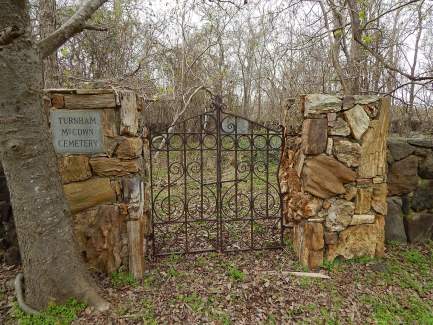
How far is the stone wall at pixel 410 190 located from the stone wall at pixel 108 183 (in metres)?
2.84

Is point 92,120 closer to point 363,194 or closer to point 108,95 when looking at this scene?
point 108,95

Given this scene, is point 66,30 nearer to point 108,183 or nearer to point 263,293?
point 108,183

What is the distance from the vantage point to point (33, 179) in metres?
2.08

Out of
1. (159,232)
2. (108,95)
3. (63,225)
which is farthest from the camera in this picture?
(159,232)

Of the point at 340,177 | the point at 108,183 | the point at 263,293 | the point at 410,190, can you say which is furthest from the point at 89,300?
the point at 410,190

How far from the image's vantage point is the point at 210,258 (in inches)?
131

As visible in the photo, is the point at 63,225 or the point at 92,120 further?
the point at 92,120

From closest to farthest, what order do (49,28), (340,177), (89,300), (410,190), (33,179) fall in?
(33,179), (89,300), (340,177), (410,190), (49,28)

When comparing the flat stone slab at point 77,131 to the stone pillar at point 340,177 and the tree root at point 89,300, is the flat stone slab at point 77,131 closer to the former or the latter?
the tree root at point 89,300

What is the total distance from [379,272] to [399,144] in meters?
1.48

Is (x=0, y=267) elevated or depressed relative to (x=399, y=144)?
depressed

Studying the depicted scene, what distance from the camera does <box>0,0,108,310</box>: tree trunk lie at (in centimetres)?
197

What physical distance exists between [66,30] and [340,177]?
2752 mm

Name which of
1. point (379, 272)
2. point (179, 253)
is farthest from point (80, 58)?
point (379, 272)
